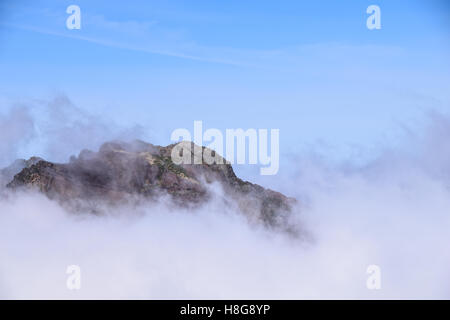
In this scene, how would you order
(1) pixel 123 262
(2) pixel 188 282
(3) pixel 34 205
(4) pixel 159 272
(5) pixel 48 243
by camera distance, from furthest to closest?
(3) pixel 34 205, (5) pixel 48 243, (1) pixel 123 262, (4) pixel 159 272, (2) pixel 188 282

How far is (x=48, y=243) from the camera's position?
160 m

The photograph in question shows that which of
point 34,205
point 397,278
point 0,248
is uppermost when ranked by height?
point 34,205

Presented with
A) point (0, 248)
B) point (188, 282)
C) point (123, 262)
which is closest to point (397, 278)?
point (188, 282)

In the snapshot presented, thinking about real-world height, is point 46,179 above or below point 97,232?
above
